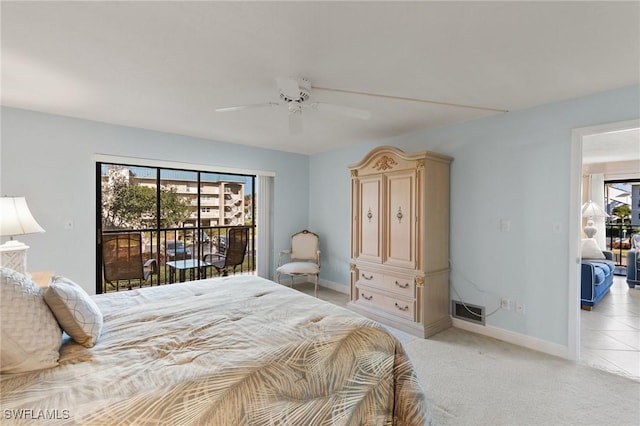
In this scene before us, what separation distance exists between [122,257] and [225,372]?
3535mm

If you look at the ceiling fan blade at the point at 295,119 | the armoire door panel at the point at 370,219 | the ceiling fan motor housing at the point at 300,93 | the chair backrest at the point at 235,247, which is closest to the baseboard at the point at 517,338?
the armoire door panel at the point at 370,219

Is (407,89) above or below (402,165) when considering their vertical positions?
above

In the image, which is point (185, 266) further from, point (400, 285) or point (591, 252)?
point (591, 252)

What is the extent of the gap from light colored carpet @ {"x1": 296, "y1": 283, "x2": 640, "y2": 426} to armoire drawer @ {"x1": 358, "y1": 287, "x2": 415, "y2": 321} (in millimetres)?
406

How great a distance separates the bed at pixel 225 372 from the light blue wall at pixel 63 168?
1888mm

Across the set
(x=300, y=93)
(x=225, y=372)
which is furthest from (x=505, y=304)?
(x=225, y=372)

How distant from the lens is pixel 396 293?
3.57m

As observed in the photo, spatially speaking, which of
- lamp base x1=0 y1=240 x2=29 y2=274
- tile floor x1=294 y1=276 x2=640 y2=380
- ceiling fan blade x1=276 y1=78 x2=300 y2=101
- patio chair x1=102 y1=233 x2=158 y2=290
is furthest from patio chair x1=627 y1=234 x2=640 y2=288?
lamp base x1=0 y1=240 x2=29 y2=274

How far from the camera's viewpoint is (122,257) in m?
3.99

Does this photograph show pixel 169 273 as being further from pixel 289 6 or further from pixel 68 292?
pixel 289 6

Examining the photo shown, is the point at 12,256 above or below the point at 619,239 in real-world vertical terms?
above

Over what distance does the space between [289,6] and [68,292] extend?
6.02 ft

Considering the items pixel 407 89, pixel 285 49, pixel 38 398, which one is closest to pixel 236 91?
pixel 285 49

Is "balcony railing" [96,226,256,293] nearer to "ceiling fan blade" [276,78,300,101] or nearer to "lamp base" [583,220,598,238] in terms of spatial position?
"ceiling fan blade" [276,78,300,101]
